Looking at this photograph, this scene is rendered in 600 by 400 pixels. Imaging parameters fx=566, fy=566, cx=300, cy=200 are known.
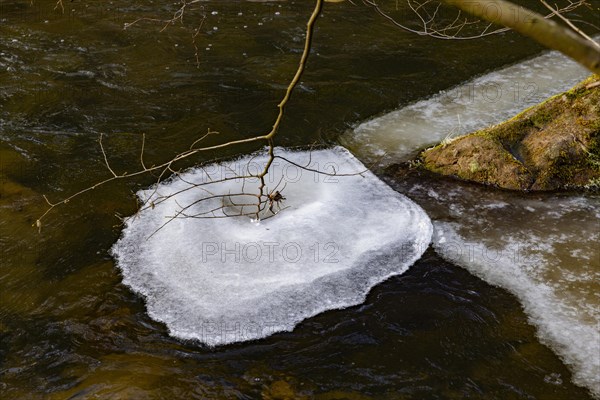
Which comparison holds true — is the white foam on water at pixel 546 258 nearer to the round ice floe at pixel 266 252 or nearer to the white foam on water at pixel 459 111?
the round ice floe at pixel 266 252

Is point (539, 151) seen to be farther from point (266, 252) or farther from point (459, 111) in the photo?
point (266, 252)

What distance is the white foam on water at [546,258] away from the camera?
3584 mm

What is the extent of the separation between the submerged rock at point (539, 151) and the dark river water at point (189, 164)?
4.17ft

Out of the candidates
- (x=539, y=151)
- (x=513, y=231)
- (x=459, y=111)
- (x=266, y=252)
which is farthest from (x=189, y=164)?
(x=539, y=151)

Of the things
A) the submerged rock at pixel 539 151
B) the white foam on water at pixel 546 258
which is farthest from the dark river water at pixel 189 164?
the submerged rock at pixel 539 151

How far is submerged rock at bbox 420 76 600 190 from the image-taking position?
16.8 feet

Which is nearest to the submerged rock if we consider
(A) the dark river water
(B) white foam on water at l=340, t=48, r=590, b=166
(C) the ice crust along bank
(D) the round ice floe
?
(C) the ice crust along bank

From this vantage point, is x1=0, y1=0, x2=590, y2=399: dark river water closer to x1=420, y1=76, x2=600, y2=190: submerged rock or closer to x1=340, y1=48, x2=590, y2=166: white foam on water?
x1=340, y1=48, x2=590, y2=166: white foam on water

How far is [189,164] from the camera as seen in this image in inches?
219

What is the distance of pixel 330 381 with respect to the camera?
3.34 metres

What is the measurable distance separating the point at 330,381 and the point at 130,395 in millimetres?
1148

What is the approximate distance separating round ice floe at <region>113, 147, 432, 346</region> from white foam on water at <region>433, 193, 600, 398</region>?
0.38 m

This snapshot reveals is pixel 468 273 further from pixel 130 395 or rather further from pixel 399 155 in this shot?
pixel 130 395

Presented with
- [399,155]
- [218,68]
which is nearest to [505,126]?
[399,155]
